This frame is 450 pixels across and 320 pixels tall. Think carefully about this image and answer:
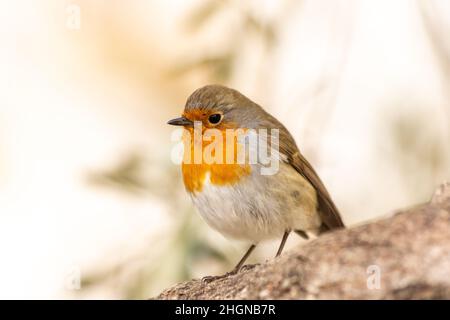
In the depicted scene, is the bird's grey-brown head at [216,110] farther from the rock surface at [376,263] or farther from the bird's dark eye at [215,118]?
the rock surface at [376,263]

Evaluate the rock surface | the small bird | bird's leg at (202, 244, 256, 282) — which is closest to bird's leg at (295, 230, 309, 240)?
the small bird

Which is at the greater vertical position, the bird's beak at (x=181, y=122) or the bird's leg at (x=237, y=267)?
the bird's beak at (x=181, y=122)

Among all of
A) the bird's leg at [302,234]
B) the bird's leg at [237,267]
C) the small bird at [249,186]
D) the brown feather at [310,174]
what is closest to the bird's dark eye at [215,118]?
the small bird at [249,186]

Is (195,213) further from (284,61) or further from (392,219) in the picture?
(284,61)

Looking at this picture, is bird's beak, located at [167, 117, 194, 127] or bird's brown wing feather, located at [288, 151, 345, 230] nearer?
bird's beak, located at [167, 117, 194, 127]

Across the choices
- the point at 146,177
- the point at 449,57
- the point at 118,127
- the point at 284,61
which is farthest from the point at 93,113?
the point at 449,57

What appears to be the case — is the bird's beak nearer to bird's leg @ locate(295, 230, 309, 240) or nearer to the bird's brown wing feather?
the bird's brown wing feather

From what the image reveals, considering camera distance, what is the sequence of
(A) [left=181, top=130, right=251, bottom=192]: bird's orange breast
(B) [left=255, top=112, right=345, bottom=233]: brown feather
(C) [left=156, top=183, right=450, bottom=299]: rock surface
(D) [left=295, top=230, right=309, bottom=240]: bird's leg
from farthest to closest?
(D) [left=295, top=230, right=309, bottom=240]: bird's leg → (B) [left=255, top=112, right=345, bottom=233]: brown feather → (A) [left=181, top=130, right=251, bottom=192]: bird's orange breast → (C) [left=156, top=183, right=450, bottom=299]: rock surface
